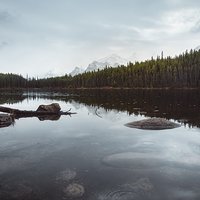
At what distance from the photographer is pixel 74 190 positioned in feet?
38.8

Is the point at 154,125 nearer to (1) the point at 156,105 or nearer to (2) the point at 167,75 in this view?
(1) the point at 156,105

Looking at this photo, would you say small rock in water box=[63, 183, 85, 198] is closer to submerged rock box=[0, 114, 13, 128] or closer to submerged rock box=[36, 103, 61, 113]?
submerged rock box=[0, 114, 13, 128]

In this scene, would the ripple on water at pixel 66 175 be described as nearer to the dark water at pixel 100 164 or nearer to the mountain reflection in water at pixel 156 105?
the dark water at pixel 100 164

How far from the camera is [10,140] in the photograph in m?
22.0

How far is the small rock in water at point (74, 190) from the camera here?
11382 mm

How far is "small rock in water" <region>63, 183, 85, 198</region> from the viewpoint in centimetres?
1138

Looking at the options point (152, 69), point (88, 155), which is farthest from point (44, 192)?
point (152, 69)

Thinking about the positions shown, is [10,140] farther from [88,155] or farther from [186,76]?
[186,76]

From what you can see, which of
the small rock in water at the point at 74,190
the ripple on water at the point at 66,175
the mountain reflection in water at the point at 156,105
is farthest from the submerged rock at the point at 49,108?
the small rock in water at the point at 74,190

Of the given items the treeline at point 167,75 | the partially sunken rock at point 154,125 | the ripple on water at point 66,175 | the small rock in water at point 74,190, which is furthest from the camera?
the treeline at point 167,75

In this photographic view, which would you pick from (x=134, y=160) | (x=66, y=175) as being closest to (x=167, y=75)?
(x=134, y=160)

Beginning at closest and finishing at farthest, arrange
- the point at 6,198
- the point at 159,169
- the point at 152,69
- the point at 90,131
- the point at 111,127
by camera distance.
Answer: the point at 6,198
the point at 159,169
the point at 90,131
the point at 111,127
the point at 152,69

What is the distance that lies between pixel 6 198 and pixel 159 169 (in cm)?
749

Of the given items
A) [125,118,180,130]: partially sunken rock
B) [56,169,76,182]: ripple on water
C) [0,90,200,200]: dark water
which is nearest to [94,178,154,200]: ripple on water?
[0,90,200,200]: dark water
